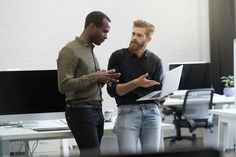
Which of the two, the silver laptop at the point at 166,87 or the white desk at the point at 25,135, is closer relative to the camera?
the silver laptop at the point at 166,87

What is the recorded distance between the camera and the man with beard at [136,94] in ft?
8.39

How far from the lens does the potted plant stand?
5.73 m

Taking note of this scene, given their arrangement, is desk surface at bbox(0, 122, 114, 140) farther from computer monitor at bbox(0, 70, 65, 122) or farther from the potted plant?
the potted plant

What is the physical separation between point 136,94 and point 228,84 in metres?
3.87

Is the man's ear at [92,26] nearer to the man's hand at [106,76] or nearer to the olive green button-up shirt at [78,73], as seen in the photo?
the olive green button-up shirt at [78,73]

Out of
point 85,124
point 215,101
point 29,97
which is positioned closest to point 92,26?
point 85,124

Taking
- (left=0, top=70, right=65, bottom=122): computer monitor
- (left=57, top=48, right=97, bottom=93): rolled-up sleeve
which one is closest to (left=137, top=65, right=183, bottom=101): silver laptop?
(left=57, top=48, right=97, bottom=93): rolled-up sleeve

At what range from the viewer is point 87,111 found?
245 cm

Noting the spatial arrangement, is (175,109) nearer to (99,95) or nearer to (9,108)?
(9,108)

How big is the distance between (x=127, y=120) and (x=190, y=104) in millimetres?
2938

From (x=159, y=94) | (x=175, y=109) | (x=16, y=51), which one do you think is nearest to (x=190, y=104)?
(x=175, y=109)

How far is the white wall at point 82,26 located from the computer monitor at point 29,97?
268 centimetres

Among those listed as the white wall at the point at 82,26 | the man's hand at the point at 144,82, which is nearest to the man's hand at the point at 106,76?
the man's hand at the point at 144,82

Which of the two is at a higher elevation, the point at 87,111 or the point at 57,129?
the point at 87,111
